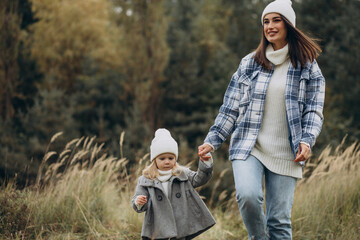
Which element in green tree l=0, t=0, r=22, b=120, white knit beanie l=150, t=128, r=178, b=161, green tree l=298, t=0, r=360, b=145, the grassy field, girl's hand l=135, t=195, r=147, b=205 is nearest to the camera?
girl's hand l=135, t=195, r=147, b=205

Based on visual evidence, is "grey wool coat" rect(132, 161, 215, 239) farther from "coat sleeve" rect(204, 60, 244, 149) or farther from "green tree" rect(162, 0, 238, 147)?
"green tree" rect(162, 0, 238, 147)

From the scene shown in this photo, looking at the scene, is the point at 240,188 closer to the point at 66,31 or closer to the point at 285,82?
the point at 285,82

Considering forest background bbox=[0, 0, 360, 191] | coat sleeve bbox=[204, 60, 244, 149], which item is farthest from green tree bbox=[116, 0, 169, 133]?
coat sleeve bbox=[204, 60, 244, 149]

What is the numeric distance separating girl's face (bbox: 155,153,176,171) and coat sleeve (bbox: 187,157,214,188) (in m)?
0.17

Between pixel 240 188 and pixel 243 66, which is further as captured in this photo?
pixel 243 66

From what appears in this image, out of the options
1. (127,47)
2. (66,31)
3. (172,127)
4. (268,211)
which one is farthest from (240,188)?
(66,31)

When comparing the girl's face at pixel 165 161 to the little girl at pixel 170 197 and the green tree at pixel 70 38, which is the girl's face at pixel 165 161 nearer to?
the little girl at pixel 170 197

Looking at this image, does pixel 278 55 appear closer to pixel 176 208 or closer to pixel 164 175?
pixel 164 175

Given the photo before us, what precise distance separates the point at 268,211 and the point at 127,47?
57.6ft

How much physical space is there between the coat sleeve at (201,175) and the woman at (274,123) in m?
0.12

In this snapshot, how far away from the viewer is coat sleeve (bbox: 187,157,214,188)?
2889 millimetres

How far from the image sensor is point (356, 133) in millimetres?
15469

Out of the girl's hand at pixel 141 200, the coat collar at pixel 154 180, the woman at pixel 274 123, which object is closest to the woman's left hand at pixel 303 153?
the woman at pixel 274 123

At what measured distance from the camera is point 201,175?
2.93 meters
